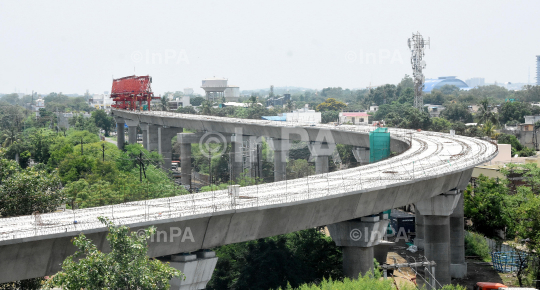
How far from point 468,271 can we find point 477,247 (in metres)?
4.35

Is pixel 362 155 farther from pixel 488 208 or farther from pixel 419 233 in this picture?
pixel 488 208

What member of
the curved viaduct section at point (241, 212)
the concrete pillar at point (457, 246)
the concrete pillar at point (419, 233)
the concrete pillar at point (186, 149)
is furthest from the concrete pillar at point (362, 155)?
the concrete pillar at point (186, 149)

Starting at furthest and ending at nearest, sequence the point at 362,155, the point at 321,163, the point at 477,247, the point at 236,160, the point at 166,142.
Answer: the point at 166,142, the point at 236,160, the point at 321,163, the point at 362,155, the point at 477,247

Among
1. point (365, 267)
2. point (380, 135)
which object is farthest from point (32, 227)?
point (380, 135)

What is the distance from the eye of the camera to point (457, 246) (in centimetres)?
4594

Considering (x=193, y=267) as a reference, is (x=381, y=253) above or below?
below

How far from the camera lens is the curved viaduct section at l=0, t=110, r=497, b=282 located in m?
21.1

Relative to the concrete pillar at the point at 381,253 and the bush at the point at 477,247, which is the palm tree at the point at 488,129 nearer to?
the bush at the point at 477,247

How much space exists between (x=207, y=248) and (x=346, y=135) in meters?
43.8

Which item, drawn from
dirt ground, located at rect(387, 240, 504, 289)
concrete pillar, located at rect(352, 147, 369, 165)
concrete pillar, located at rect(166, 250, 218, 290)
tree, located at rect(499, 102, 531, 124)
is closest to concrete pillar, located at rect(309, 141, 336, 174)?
concrete pillar, located at rect(352, 147, 369, 165)

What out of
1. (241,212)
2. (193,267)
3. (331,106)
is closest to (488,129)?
(241,212)

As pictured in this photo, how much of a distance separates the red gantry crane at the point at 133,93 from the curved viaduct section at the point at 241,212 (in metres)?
75.6

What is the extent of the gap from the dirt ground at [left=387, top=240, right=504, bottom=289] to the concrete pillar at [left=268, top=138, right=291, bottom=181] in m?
22.5

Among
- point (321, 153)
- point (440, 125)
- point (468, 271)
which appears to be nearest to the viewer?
point (468, 271)
